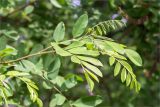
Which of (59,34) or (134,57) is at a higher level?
(59,34)

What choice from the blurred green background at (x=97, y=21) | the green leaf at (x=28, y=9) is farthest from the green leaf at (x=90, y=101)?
the green leaf at (x=28, y=9)

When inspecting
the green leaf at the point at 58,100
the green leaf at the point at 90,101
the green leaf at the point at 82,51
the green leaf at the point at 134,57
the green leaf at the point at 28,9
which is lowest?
the green leaf at the point at 90,101

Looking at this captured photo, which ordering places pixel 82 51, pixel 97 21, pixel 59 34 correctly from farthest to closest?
pixel 97 21, pixel 59 34, pixel 82 51

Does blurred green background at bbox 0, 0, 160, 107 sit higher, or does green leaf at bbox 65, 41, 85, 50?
green leaf at bbox 65, 41, 85, 50

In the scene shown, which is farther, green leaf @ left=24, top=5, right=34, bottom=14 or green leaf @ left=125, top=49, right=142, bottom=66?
green leaf @ left=24, top=5, right=34, bottom=14

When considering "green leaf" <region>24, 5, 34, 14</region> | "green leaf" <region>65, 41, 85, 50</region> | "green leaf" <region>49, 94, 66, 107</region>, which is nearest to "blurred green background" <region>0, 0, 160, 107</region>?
"green leaf" <region>24, 5, 34, 14</region>

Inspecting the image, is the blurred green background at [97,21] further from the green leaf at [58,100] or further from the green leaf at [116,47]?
the green leaf at [116,47]

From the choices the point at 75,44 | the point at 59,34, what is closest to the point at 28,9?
the point at 59,34

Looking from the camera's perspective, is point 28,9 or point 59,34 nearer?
point 59,34

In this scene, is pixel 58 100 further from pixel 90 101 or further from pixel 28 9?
pixel 28 9

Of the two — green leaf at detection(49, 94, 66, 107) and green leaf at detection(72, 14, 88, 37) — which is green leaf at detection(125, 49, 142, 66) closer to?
green leaf at detection(72, 14, 88, 37)

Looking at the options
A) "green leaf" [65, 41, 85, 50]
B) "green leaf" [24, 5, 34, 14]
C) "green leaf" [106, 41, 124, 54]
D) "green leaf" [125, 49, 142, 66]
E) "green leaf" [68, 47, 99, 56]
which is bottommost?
"green leaf" [125, 49, 142, 66]

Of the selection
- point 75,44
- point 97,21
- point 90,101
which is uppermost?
point 75,44
